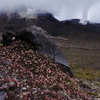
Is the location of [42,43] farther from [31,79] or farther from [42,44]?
[31,79]

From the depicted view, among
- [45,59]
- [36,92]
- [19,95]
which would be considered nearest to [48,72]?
[45,59]

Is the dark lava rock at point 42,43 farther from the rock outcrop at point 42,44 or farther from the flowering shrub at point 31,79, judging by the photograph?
the flowering shrub at point 31,79

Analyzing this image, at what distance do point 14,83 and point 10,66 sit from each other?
15.1 feet

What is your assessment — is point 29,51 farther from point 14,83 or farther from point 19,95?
point 19,95

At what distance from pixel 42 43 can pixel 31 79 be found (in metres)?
10.9

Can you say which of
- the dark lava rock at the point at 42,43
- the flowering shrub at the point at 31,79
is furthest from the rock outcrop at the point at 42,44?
the flowering shrub at the point at 31,79

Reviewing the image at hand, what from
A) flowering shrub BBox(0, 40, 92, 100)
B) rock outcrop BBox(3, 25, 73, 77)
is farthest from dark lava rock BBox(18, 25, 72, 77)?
flowering shrub BBox(0, 40, 92, 100)

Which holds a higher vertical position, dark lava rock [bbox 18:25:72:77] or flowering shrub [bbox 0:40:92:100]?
dark lava rock [bbox 18:25:72:77]

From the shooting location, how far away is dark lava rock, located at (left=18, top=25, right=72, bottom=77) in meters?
22.9

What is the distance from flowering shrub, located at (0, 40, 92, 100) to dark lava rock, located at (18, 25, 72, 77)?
0.89 meters

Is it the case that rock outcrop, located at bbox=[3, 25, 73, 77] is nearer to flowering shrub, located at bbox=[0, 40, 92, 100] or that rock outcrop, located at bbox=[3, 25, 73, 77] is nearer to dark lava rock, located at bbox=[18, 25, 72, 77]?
dark lava rock, located at bbox=[18, 25, 72, 77]

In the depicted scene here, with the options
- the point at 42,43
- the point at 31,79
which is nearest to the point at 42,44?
the point at 42,43

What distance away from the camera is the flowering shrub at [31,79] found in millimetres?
9938

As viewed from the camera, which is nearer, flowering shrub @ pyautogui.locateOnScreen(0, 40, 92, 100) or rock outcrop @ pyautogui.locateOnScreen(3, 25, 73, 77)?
flowering shrub @ pyautogui.locateOnScreen(0, 40, 92, 100)
